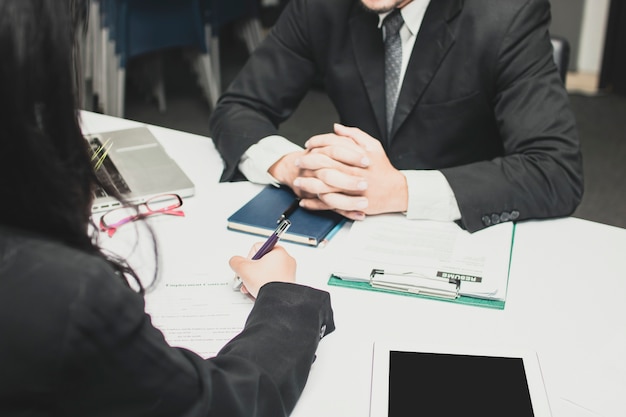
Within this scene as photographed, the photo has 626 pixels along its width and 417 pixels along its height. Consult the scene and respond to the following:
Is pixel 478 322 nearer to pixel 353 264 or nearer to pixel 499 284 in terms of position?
pixel 499 284

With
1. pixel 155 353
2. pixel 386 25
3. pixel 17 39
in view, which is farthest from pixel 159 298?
pixel 386 25

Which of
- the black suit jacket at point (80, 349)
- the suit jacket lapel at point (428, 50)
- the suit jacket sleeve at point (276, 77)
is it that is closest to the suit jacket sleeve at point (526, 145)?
the suit jacket lapel at point (428, 50)

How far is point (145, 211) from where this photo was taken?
1.33m

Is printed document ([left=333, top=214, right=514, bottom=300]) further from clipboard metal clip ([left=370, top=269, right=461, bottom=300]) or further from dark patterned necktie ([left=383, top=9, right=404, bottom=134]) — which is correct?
dark patterned necktie ([left=383, top=9, right=404, bottom=134])

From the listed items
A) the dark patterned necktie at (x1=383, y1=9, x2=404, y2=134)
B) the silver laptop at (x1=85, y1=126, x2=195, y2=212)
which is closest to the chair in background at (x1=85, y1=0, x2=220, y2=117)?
the silver laptop at (x1=85, y1=126, x2=195, y2=212)

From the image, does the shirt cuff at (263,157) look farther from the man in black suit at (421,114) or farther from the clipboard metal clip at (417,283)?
the clipboard metal clip at (417,283)

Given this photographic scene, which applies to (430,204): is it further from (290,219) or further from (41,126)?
(41,126)

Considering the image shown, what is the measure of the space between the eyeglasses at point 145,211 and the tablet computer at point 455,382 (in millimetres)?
581

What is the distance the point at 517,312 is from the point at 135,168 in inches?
33.6

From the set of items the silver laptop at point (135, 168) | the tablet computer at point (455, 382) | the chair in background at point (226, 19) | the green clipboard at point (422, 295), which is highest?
the tablet computer at point (455, 382)

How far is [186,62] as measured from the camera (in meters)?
4.77

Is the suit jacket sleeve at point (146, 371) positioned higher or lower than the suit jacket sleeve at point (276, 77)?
higher

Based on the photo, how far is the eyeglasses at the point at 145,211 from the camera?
1289 mm

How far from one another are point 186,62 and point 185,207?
3.61 metres
